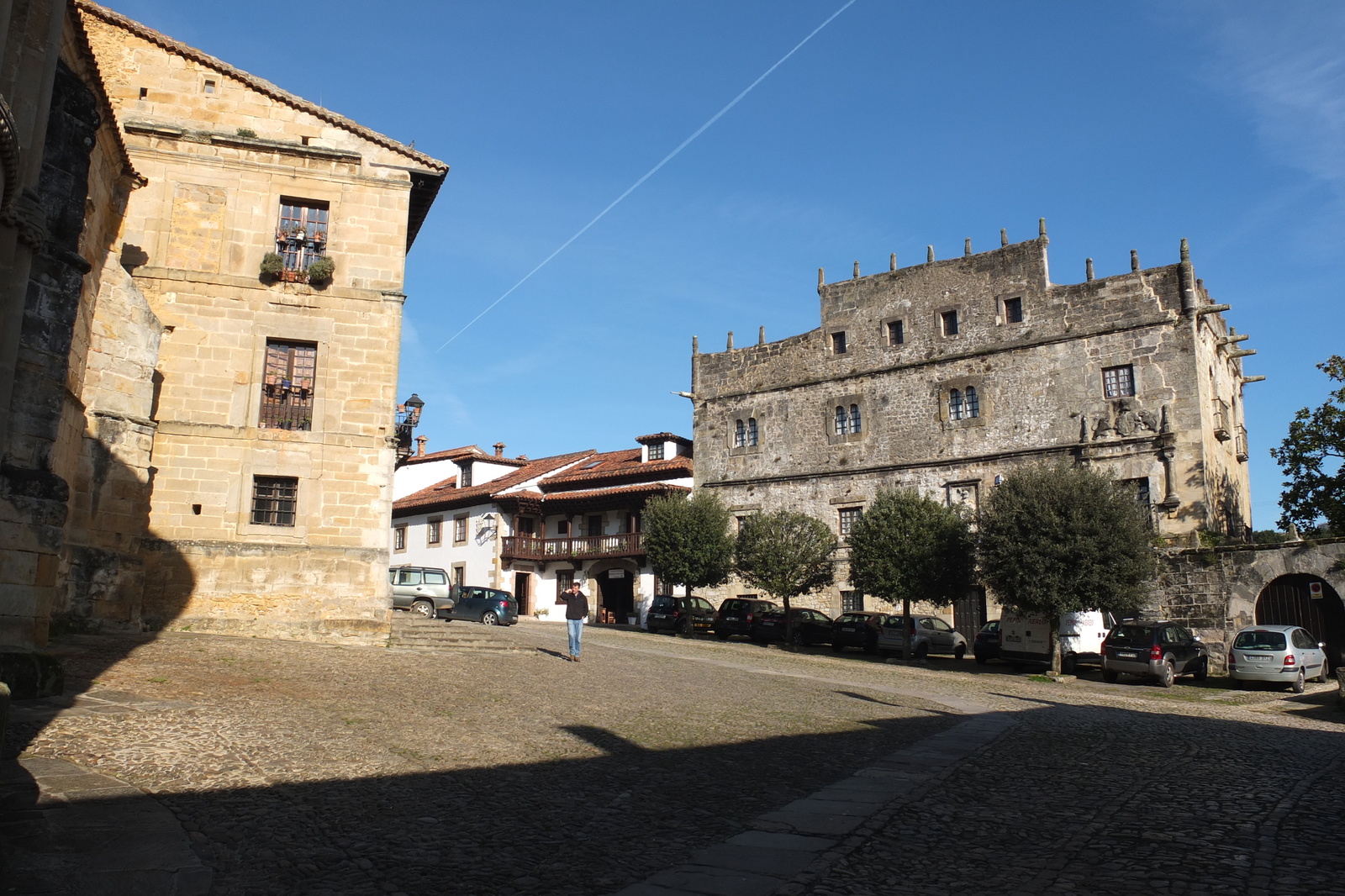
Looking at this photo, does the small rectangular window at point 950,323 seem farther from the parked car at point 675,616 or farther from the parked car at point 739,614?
the parked car at point 675,616

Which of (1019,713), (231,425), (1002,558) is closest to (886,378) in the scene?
(1002,558)

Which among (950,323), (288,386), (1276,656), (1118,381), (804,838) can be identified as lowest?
(804,838)

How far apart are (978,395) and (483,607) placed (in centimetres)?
1859

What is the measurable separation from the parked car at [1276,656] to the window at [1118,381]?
10518mm

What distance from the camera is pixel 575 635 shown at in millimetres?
18781

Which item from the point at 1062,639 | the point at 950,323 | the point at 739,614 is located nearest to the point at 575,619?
the point at 1062,639

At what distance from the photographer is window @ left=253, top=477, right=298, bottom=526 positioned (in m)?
18.5

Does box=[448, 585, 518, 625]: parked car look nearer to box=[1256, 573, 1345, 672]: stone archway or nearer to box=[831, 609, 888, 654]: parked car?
box=[831, 609, 888, 654]: parked car

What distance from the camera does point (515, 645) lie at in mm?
20297

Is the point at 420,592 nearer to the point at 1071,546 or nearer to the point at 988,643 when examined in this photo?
the point at 988,643

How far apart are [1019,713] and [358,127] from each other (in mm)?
16725

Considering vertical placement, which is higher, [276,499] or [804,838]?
[276,499]

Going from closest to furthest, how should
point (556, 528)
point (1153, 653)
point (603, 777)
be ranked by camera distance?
point (603, 777), point (1153, 653), point (556, 528)

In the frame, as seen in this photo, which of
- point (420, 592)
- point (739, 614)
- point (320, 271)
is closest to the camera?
point (320, 271)
